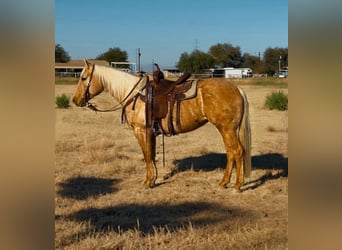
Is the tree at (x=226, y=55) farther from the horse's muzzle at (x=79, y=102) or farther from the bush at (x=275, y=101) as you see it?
the bush at (x=275, y=101)

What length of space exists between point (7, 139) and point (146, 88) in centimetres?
294

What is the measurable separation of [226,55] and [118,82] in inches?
69.7

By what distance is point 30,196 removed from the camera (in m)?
0.70

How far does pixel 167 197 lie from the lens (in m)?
3.34

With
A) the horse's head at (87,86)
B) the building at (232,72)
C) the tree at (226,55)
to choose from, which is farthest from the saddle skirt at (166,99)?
the tree at (226,55)

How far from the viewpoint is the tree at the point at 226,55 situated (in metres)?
4.85

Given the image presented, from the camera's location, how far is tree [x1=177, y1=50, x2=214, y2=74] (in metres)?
4.22

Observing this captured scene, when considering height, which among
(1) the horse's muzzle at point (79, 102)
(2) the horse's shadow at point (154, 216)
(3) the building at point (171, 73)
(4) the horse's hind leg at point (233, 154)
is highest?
(3) the building at point (171, 73)

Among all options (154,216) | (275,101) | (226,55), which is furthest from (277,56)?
(275,101)

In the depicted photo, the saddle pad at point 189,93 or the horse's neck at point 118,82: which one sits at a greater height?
the horse's neck at point 118,82

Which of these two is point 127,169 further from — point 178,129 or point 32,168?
point 32,168

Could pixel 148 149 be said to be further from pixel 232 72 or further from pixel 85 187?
pixel 232 72

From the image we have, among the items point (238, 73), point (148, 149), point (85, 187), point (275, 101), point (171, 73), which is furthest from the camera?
point (275, 101)

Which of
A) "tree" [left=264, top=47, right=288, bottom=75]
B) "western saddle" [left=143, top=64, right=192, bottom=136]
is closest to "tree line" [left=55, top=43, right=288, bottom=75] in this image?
"western saddle" [left=143, top=64, right=192, bottom=136]
